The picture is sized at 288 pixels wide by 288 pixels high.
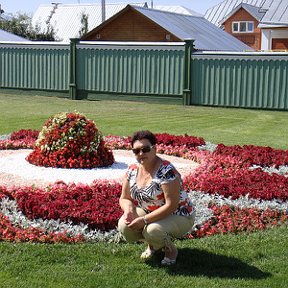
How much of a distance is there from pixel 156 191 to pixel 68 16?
6079 centimetres

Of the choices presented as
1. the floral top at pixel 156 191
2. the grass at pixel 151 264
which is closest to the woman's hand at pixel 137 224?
the floral top at pixel 156 191

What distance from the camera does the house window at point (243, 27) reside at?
60.0 m

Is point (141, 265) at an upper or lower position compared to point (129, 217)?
lower

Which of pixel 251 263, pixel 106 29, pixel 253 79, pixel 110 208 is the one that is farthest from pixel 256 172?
pixel 106 29

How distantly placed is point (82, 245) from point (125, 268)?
0.75 metres

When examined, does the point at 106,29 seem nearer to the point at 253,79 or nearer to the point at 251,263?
the point at 253,79

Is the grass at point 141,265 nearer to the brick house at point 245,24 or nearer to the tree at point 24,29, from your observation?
the tree at point 24,29

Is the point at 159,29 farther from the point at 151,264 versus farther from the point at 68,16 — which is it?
the point at 68,16

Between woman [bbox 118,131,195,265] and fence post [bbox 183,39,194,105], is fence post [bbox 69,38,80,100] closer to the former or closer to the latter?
fence post [bbox 183,39,194,105]

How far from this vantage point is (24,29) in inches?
2160

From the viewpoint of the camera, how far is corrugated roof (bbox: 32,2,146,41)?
61.4 metres

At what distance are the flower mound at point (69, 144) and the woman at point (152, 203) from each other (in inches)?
150

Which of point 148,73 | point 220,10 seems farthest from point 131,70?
Result: point 220,10

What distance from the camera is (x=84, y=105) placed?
67.4 feet
